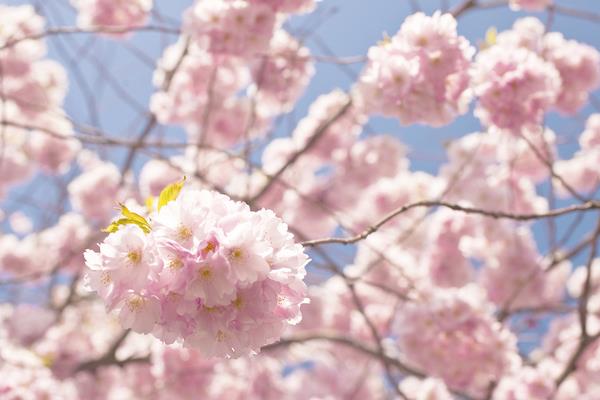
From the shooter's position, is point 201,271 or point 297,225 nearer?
point 201,271

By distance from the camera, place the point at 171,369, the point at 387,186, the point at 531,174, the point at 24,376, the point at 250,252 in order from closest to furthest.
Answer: the point at 250,252
the point at 24,376
the point at 171,369
the point at 531,174
the point at 387,186

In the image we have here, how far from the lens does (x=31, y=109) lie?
4984mm

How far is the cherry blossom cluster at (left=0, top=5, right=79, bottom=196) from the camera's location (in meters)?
5.07

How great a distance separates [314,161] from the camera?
524 cm

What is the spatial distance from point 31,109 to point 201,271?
14.1ft

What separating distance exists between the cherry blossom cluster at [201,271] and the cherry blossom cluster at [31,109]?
13.6 feet

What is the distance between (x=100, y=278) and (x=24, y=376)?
2.08m

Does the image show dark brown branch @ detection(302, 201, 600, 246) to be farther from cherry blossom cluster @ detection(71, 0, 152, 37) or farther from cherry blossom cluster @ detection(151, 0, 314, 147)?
cherry blossom cluster @ detection(71, 0, 152, 37)

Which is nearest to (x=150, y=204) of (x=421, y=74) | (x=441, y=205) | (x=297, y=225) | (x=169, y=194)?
(x=169, y=194)

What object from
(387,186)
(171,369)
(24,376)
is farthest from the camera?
(387,186)

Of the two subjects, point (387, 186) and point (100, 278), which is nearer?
point (100, 278)

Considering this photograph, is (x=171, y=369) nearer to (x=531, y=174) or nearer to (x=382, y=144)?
(x=382, y=144)

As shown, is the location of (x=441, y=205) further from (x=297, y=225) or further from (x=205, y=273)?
(x=297, y=225)

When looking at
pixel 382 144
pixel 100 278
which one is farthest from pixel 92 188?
pixel 100 278
